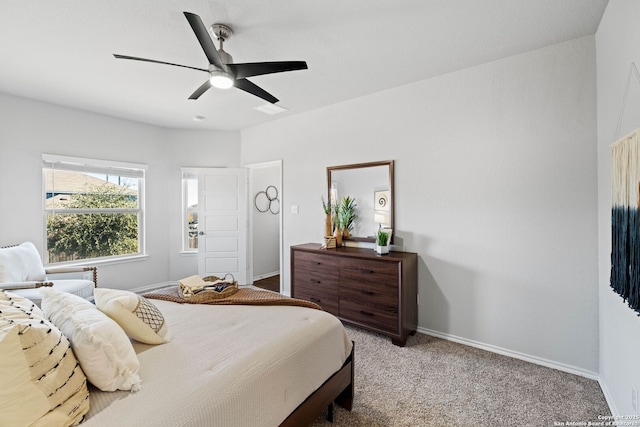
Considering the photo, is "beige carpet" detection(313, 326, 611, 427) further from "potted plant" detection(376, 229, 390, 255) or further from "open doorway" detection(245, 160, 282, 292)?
"open doorway" detection(245, 160, 282, 292)

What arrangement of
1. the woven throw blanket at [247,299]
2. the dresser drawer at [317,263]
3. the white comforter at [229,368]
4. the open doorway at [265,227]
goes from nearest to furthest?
the white comforter at [229,368] < the woven throw blanket at [247,299] < the dresser drawer at [317,263] < the open doorway at [265,227]

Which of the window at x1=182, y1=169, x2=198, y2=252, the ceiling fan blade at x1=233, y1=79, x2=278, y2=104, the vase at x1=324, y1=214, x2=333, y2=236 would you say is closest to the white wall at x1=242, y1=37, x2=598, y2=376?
the vase at x1=324, y1=214, x2=333, y2=236

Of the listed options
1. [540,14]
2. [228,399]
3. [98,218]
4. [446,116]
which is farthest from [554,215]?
[98,218]

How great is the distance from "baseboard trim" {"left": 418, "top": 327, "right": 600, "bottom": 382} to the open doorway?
2986 millimetres

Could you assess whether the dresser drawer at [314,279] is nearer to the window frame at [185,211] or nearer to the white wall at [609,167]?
the white wall at [609,167]

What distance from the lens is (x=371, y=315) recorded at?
292cm

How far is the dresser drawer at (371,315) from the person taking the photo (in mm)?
2781

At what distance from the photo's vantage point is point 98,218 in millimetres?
4219

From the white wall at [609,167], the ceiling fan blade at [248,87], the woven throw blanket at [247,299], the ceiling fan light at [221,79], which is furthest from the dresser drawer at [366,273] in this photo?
the ceiling fan light at [221,79]

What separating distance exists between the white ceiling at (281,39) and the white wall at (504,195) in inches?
10.2

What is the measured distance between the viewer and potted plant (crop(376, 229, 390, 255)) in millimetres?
3049

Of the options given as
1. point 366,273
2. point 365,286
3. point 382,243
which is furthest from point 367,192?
point 365,286

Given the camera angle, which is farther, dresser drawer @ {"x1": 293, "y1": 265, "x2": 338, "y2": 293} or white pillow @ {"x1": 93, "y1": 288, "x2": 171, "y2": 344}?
dresser drawer @ {"x1": 293, "y1": 265, "x2": 338, "y2": 293}

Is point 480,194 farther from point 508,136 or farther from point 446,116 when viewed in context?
point 446,116
